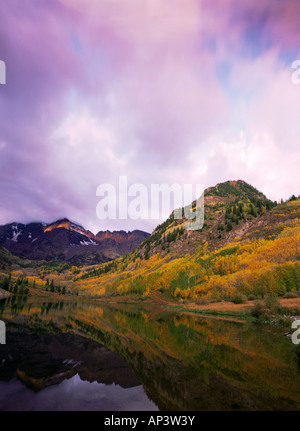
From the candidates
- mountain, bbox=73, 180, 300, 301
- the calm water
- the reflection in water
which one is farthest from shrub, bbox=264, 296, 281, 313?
the reflection in water

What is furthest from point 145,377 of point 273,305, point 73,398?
point 273,305

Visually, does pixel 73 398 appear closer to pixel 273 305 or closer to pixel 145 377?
pixel 145 377

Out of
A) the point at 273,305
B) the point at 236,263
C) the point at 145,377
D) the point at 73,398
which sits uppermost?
the point at 236,263

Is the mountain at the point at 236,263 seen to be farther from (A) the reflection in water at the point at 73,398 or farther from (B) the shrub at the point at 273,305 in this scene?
(A) the reflection in water at the point at 73,398

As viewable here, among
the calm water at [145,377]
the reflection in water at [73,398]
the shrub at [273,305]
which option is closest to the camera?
the reflection in water at [73,398]

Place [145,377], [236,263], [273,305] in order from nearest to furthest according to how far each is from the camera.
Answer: [145,377] < [273,305] < [236,263]

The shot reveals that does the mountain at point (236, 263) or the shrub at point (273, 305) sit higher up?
the mountain at point (236, 263)

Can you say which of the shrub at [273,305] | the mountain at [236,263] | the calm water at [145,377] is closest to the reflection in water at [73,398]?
the calm water at [145,377]

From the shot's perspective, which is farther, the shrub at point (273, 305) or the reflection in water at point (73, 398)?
the shrub at point (273, 305)

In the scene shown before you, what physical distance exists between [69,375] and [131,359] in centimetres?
558

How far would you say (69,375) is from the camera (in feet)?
39.1

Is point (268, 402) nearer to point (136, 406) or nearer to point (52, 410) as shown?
point (136, 406)

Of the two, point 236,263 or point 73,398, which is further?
point 236,263
